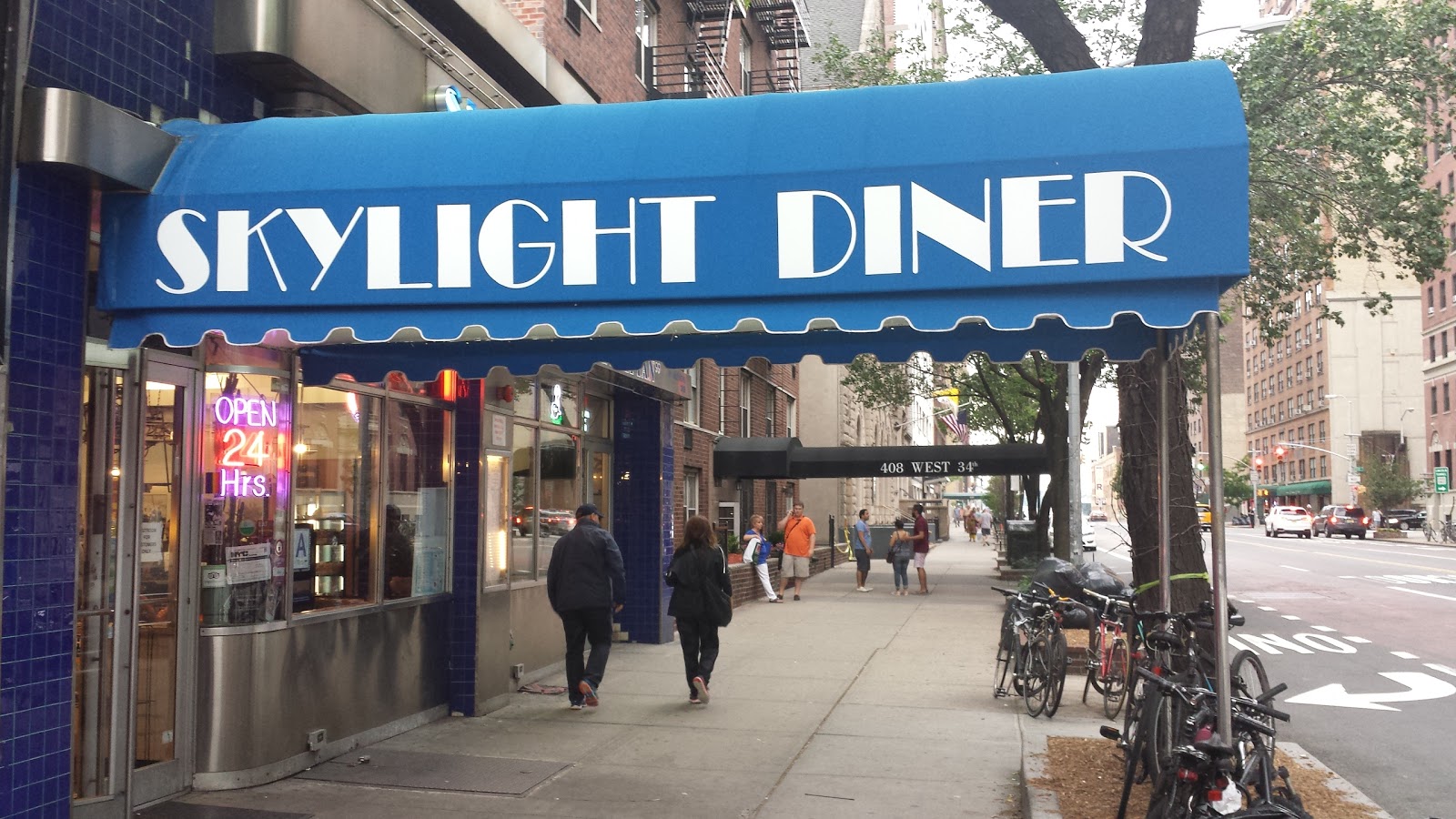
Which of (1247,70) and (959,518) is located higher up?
(1247,70)

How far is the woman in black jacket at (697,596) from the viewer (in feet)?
36.5

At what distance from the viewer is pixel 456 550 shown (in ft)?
33.3

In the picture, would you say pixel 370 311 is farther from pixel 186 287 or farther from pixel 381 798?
pixel 381 798

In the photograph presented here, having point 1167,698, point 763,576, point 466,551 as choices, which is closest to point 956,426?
point 763,576

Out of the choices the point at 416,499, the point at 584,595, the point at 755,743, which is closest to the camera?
the point at 755,743

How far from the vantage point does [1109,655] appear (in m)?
10.3

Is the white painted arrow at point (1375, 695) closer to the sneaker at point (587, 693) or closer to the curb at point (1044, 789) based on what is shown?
the curb at point (1044, 789)

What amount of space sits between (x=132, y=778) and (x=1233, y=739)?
233 inches

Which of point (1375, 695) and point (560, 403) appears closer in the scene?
point (1375, 695)

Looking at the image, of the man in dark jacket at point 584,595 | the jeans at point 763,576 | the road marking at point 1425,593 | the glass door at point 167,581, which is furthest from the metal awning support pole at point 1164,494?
the road marking at point 1425,593

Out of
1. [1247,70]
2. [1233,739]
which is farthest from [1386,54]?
[1233,739]

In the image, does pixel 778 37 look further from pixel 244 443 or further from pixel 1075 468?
pixel 244 443

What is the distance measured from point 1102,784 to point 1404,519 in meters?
70.2

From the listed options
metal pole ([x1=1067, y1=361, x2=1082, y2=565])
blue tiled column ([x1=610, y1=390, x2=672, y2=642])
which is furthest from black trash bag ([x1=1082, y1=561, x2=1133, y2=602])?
blue tiled column ([x1=610, y1=390, x2=672, y2=642])
